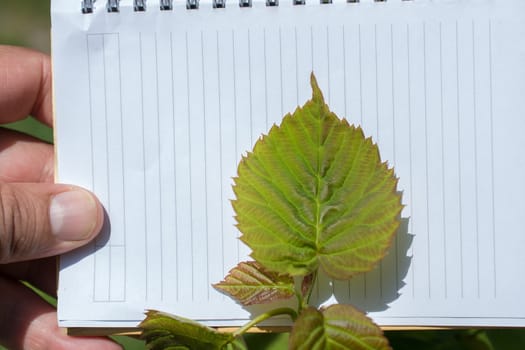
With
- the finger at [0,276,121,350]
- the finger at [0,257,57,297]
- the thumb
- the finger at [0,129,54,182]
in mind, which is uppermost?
the finger at [0,129,54,182]

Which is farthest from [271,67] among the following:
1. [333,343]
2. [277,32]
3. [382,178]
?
[333,343]

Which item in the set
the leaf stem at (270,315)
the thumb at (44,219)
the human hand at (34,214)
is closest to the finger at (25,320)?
the human hand at (34,214)

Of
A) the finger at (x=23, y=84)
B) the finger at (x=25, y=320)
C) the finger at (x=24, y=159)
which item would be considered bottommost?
the finger at (x=25, y=320)

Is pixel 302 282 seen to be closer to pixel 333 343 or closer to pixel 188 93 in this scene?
pixel 333 343

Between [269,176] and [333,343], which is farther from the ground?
[269,176]

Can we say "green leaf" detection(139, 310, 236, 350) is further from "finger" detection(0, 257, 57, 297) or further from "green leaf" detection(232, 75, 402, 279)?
"finger" detection(0, 257, 57, 297)

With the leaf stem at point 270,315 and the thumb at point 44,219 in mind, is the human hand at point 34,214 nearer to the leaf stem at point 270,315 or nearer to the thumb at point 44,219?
the thumb at point 44,219

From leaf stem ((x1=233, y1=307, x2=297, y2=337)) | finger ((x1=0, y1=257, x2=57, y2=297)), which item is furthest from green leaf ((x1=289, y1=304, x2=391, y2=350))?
finger ((x1=0, y1=257, x2=57, y2=297))
